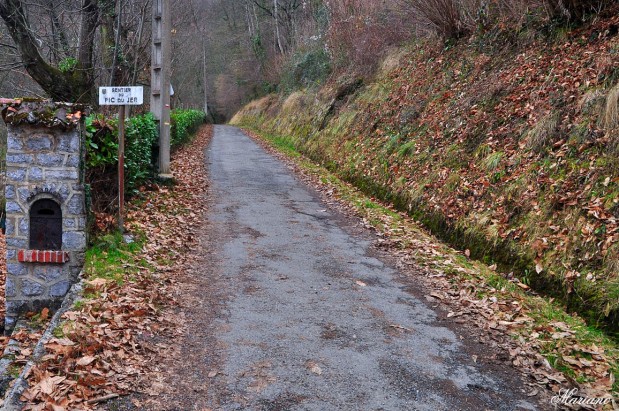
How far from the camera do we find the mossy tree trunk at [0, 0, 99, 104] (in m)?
12.7

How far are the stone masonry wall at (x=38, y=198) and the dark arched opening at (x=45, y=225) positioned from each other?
8cm

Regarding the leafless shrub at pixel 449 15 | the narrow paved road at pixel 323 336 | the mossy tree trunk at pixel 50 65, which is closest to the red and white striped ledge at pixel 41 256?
the narrow paved road at pixel 323 336

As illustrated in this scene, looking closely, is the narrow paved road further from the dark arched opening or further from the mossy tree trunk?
the mossy tree trunk

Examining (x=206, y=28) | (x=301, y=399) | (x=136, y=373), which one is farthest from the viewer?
(x=206, y=28)

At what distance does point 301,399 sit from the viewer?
443 centimetres

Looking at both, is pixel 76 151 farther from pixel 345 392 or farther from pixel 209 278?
pixel 345 392

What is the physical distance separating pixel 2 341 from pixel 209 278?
9.54 feet

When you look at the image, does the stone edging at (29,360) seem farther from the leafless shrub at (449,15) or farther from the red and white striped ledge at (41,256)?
the leafless shrub at (449,15)

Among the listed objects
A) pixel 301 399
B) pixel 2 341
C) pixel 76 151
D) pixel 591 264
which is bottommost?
pixel 2 341

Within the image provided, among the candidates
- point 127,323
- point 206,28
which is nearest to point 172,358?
point 127,323

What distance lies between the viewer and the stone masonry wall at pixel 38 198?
23.5 ft

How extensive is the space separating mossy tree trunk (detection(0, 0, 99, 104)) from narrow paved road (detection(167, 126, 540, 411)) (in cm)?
687

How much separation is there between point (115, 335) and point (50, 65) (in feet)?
36.0

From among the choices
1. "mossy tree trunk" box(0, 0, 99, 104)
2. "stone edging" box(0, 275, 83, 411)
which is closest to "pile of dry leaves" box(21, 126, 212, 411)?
"stone edging" box(0, 275, 83, 411)
